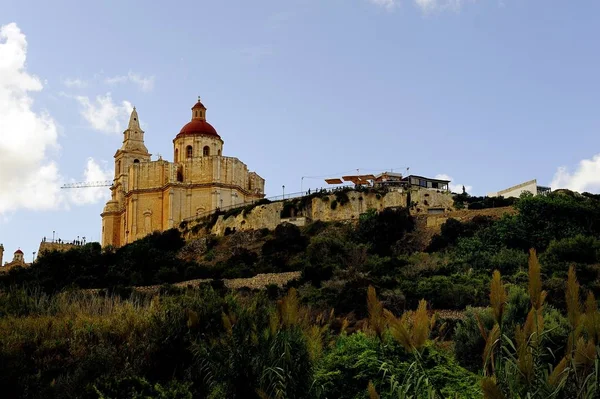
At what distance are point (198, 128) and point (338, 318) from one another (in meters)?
38.5

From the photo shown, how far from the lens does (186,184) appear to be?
59.9 m

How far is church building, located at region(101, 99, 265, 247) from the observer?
59625 mm

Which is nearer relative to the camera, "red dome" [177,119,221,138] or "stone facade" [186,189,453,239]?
"stone facade" [186,189,453,239]

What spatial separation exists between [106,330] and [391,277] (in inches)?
812

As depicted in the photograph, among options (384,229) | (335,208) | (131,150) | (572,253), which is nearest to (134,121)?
(131,150)

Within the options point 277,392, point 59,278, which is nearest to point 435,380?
point 277,392

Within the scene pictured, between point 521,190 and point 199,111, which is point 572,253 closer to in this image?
point 521,190

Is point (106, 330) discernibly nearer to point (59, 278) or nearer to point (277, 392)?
point (277, 392)

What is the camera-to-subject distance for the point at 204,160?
2368 inches

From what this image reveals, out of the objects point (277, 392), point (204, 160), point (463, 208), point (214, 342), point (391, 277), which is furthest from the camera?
point (204, 160)

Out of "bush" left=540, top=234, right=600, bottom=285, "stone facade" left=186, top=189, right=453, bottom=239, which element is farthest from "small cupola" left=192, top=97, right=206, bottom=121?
"bush" left=540, top=234, right=600, bottom=285

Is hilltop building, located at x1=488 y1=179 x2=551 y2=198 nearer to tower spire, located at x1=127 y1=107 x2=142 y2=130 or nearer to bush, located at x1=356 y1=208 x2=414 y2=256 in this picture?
bush, located at x1=356 y1=208 x2=414 y2=256

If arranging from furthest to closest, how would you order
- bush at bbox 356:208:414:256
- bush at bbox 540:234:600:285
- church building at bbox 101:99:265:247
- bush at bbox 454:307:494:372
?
church building at bbox 101:99:265:247 < bush at bbox 356:208:414:256 < bush at bbox 540:234:600:285 < bush at bbox 454:307:494:372

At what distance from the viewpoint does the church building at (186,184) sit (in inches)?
2347
